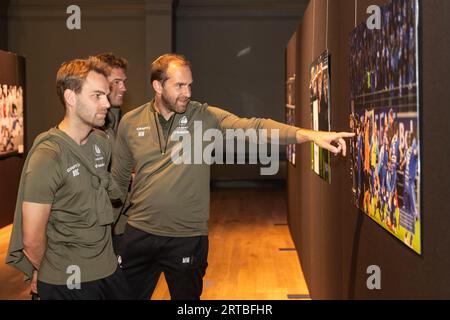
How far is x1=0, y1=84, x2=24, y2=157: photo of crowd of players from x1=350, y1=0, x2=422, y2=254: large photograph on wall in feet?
23.6

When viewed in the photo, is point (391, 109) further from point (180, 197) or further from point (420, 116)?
point (180, 197)

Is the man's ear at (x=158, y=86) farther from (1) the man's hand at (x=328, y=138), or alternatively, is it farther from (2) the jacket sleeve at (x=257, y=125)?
(1) the man's hand at (x=328, y=138)

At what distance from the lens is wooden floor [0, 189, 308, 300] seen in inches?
242

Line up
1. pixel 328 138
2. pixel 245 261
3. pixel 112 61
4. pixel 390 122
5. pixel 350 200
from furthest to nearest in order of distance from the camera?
pixel 245 261, pixel 112 61, pixel 350 200, pixel 328 138, pixel 390 122

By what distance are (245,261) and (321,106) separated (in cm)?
328

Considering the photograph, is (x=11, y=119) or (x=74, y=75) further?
(x=11, y=119)

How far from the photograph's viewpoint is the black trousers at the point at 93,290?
268cm

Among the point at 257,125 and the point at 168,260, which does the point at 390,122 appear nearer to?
the point at 257,125

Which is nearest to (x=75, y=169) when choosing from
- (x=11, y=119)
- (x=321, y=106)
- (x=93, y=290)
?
(x=93, y=290)

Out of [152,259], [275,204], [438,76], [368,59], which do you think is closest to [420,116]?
[438,76]

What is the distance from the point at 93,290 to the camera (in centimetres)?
274

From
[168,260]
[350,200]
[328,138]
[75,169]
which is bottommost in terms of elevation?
[168,260]

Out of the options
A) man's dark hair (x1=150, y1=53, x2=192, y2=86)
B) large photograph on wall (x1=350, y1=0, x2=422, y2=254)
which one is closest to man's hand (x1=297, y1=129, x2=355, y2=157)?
large photograph on wall (x1=350, y1=0, x2=422, y2=254)
